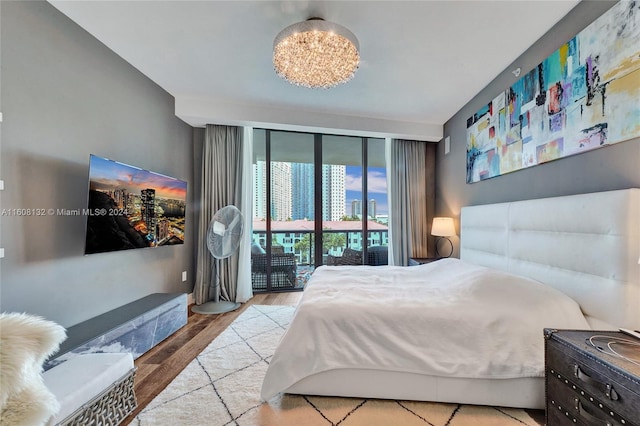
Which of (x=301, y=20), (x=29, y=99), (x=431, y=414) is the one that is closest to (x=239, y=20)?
(x=301, y=20)

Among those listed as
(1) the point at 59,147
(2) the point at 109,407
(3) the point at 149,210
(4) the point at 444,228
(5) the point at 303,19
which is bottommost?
(2) the point at 109,407

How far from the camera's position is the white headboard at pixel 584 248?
1.44 meters

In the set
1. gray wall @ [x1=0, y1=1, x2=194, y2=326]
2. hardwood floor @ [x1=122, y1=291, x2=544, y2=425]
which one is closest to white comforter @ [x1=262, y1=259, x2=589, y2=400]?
hardwood floor @ [x1=122, y1=291, x2=544, y2=425]

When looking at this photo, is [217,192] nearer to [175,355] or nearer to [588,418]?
[175,355]

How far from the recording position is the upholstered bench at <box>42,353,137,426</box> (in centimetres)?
125

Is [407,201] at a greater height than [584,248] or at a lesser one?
greater

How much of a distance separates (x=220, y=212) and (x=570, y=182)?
3.42 meters

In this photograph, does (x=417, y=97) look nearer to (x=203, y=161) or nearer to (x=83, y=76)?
(x=203, y=161)

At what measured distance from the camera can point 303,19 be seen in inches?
78.3

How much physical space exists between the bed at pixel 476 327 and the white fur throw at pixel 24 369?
1025 millimetres

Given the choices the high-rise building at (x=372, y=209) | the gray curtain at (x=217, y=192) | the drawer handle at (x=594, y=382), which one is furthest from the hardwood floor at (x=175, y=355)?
the high-rise building at (x=372, y=209)

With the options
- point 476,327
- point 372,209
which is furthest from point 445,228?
point 476,327

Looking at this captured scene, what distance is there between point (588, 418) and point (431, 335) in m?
0.69

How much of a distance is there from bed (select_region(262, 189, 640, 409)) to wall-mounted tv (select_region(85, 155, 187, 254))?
1736mm
